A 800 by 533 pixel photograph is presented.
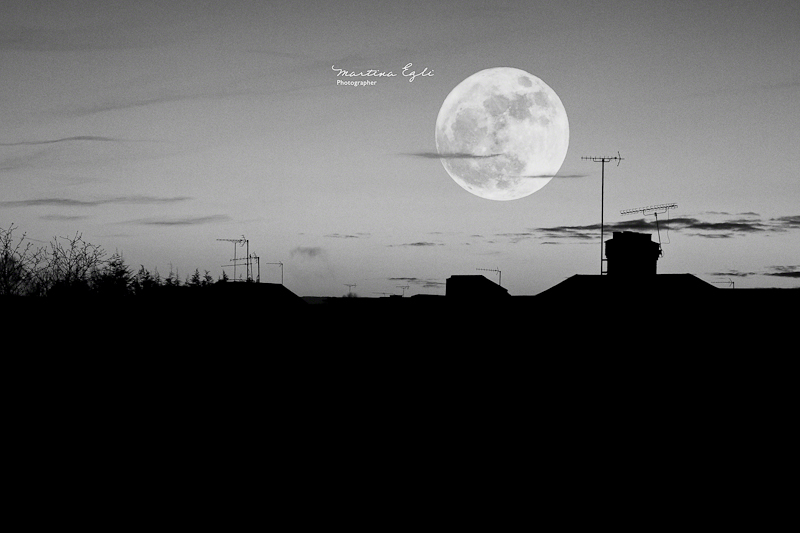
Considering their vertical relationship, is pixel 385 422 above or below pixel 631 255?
below

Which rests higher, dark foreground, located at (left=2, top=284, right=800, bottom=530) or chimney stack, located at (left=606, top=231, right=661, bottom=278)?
chimney stack, located at (left=606, top=231, right=661, bottom=278)

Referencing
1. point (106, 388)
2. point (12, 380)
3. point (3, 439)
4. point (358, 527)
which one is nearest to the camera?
point (358, 527)

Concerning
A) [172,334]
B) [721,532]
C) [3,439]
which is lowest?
[721,532]

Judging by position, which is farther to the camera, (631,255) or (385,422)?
(631,255)

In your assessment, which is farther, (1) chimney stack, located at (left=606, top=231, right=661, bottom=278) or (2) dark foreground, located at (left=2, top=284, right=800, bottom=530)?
(1) chimney stack, located at (left=606, top=231, right=661, bottom=278)

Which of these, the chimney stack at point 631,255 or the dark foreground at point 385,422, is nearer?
the dark foreground at point 385,422

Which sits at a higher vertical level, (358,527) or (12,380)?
(12,380)

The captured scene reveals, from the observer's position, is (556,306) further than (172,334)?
Yes

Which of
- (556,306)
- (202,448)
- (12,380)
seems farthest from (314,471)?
(556,306)

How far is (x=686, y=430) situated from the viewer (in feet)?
73.0

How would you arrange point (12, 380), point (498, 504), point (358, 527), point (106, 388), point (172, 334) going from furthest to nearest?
point (172, 334) → point (106, 388) → point (12, 380) → point (498, 504) → point (358, 527)

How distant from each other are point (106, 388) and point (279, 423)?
4.77 m

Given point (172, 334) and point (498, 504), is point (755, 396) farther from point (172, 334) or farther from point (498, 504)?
point (172, 334)

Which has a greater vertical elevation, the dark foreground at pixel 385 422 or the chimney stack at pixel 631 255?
the chimney stack at pixel 631 255
